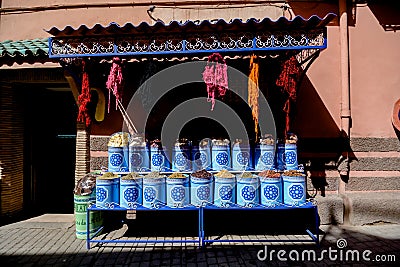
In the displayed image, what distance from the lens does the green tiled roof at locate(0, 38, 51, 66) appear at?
5250 mm

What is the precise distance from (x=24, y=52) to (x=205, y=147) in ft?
12.6

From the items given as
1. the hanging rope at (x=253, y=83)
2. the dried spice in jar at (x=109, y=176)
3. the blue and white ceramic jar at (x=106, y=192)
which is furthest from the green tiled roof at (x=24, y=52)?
the hanging rope at (x=253, y=83)

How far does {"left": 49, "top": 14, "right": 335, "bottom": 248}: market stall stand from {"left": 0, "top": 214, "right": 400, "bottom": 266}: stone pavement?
0.27m

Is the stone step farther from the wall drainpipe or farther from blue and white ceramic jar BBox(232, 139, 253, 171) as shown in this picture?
blue and white ceramic jar BBox(232, 139, 253, 171)

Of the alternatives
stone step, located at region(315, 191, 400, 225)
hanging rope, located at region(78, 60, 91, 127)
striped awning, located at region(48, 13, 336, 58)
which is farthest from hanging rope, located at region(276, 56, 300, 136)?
hanging rope, located at region(78, 60, 91, 127)

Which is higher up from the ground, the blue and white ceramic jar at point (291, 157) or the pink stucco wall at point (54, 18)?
the pink stucco wall at point (54, 18)

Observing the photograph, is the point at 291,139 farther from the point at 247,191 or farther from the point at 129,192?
the point at 129,192

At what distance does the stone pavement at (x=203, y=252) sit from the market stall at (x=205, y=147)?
0.27 m

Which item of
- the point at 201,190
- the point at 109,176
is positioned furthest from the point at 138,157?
the point at 201,190

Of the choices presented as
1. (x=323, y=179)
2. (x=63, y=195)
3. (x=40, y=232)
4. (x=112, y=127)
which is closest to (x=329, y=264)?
(x=323, y=179)

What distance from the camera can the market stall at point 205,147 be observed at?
452cm

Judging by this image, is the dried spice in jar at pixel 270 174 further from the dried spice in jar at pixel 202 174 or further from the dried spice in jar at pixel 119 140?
the dried spice in jar at pixel 119 140

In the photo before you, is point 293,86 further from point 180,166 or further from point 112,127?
point 112,127

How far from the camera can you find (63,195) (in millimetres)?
7492
